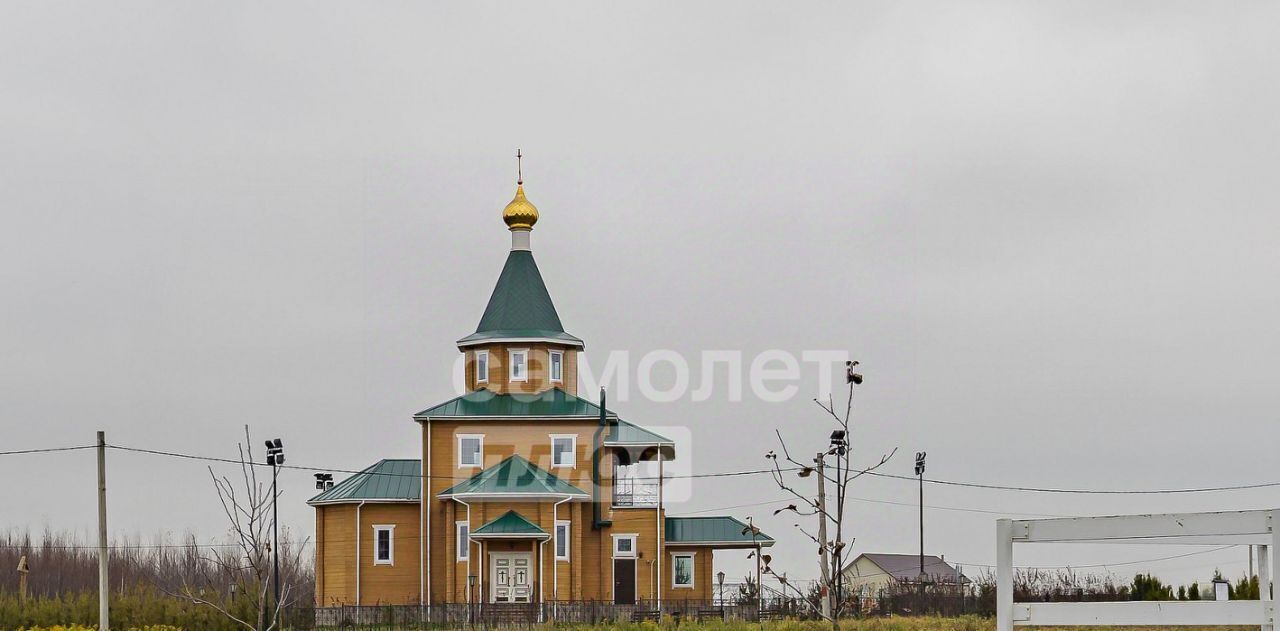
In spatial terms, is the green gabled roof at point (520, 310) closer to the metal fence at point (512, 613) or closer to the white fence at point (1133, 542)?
the metal fence at point (512, 613)

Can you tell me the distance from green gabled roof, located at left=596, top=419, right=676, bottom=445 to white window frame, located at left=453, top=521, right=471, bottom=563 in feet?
14.0

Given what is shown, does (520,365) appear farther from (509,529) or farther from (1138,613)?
(1138,613)

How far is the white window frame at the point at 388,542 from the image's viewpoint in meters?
37.4

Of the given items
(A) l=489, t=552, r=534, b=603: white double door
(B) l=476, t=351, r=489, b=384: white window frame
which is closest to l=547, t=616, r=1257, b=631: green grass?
(A) l=489, t=552, r=534, b=603: white double door

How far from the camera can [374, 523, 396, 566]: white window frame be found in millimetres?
37406

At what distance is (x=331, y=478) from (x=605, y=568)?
325 inches

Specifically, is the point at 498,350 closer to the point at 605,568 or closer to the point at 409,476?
the point at 409,476

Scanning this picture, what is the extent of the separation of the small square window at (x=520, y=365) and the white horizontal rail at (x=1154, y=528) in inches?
1210

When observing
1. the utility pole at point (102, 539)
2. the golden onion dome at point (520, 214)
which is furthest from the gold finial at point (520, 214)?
the utility pole at point (102, 539)

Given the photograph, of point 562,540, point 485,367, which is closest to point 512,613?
point 562,540

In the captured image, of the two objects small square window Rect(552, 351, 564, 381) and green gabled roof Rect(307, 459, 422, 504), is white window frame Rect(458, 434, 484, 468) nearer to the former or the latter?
green gabled roof Rect(307, 459, 422, 504)

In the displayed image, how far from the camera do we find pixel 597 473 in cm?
3797

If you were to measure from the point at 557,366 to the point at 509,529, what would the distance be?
5.70 metres

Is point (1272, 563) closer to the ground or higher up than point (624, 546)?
higher up
